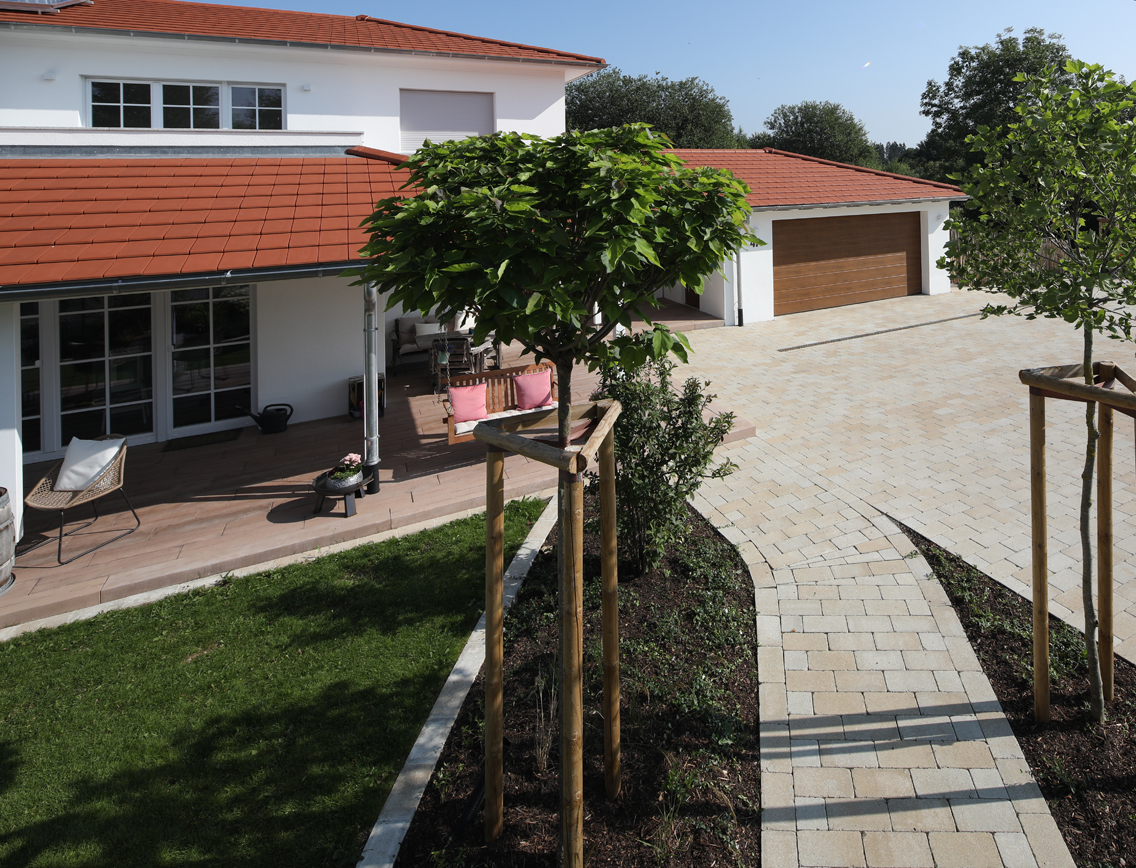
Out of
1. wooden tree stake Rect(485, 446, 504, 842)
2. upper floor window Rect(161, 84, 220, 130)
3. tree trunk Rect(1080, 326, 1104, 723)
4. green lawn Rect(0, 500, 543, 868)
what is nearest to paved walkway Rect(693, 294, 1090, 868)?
tree trunk Rect(1080, 326, 1104, 723)

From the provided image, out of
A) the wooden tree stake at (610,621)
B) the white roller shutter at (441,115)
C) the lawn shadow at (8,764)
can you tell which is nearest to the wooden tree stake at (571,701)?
the wooden tree stake at (610,621)

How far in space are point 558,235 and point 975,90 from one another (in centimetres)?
5730

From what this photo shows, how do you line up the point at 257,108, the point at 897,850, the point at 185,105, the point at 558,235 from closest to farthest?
the point at 558,235 < the point at 897,850 < the point at 185,105 < the point at 257,108

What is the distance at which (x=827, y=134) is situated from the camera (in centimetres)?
5581

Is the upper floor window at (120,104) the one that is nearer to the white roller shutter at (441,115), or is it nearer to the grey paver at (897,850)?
the white roller shutter at (441,115)

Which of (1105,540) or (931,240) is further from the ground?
(931,240)

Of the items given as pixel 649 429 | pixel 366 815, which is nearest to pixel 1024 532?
pixel 649 429

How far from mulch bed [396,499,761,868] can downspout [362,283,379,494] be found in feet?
9.85

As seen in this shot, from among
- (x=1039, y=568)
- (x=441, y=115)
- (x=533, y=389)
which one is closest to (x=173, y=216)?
A: (x=533, y=389)

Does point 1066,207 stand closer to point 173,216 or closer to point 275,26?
point 173,216

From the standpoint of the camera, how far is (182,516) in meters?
7.24

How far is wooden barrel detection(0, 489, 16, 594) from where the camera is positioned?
19.2ft

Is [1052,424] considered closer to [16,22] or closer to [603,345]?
[603,345]

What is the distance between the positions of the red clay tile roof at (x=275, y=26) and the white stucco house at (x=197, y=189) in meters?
0.08
